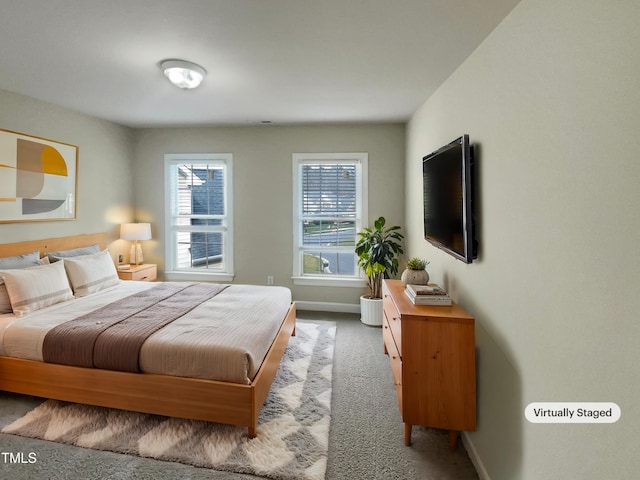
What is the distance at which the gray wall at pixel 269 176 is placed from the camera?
4176 millimetres

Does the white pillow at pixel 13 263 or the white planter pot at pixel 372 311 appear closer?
the white pillow at pixel 13 263

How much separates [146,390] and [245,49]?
7.77ft

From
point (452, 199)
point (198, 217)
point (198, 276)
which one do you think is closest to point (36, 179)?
point (198, 217)

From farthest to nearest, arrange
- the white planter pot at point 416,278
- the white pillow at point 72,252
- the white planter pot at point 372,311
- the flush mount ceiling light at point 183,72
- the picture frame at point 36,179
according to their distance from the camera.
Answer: the white planter pot at point 372,311, the white pillow at point 72,252, the picture frame at point 36,179, the white planter pot at point 416,278, the flush mount ceiling light at point 183,72

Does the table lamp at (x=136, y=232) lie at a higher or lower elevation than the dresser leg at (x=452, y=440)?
higher

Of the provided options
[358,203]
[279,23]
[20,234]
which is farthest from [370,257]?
[20,234]

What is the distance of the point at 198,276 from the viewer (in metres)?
4.57

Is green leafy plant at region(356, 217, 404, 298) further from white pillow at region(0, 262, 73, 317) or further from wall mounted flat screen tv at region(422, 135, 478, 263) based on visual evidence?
white pillow at region(0, 262, 73, 317)

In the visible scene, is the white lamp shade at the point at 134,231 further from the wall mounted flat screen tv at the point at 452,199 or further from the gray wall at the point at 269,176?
the wall mounted flat screen tv at the point at 452,199

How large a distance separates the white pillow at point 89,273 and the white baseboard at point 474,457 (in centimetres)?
351

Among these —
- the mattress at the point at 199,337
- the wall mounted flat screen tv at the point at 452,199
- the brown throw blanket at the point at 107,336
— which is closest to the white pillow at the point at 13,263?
the mattress at the point at 199,337

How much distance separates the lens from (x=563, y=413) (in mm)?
1116

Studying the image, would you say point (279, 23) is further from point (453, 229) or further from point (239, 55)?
point (453, 229)

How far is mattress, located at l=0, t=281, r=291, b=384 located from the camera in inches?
77.2
